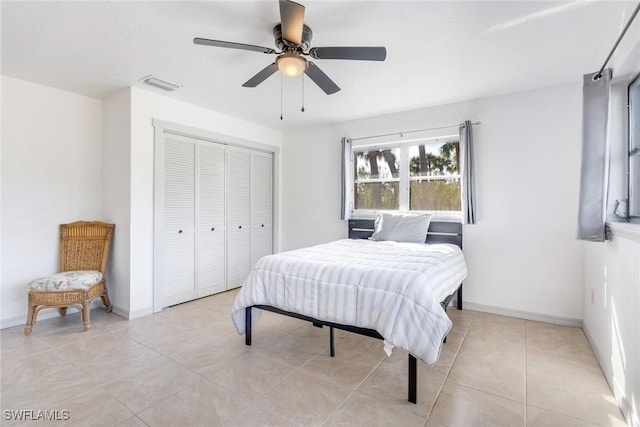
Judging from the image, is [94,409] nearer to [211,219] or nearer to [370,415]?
[370,415]

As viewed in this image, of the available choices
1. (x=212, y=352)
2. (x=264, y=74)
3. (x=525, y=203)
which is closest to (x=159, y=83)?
(x=264, y=74)

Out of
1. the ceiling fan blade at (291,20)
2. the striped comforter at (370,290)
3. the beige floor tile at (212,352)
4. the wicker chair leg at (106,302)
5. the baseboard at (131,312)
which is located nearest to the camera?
the ceiling fan blade at (291,20)

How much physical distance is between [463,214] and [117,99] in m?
4.21

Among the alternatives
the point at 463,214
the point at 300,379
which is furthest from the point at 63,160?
the point at 463,214

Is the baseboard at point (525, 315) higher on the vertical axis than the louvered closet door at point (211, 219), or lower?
lower

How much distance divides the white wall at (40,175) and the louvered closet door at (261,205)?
202cm

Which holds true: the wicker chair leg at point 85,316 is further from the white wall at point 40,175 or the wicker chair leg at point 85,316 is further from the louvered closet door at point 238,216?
the louvered closet door at point 238,216

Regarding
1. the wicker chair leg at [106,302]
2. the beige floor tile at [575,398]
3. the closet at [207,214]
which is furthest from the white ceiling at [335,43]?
the beige floor tile at [575,398]

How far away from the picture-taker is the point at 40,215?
11.0 feet

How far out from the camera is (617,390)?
6.31 ft

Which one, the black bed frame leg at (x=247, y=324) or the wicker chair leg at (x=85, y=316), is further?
the wicker chair leg at (x=85, y=316)

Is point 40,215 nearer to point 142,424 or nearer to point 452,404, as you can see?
point 142,424

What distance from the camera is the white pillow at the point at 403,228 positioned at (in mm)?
3705

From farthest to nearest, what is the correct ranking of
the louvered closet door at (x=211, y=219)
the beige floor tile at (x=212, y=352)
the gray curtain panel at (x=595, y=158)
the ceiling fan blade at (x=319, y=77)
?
1. the louvered closet door at (x=211, y=219)
2. the beige floor tile at (x=212, y=352)
3. the ceiling fan blade at (x=319, y=77)
4. the gray curtain panel at (x=595, y=158)
